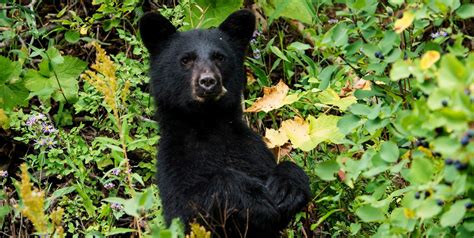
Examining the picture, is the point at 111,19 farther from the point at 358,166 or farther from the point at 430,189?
the point at 430,189

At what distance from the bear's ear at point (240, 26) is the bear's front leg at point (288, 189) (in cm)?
101

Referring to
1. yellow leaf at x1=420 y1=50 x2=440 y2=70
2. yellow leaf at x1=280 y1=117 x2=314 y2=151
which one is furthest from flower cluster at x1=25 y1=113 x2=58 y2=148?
yellow leaf at x1=420 y1=50 x2=440 y2=70

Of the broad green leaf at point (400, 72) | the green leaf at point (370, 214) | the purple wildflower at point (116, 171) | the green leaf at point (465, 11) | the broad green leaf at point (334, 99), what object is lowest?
the purple wildflower at point (116, 171)

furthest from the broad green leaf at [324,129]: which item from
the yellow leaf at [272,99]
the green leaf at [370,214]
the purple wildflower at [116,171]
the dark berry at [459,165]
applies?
the dark berry at [459,165]

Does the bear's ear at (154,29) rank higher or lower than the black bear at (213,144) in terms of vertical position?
higher

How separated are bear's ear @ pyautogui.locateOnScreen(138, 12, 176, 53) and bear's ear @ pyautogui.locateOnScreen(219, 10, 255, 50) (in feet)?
1.24

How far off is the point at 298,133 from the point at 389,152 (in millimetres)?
1961

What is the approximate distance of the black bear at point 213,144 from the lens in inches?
205

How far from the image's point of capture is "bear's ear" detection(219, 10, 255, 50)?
6.07m

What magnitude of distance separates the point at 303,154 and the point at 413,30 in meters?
1.77

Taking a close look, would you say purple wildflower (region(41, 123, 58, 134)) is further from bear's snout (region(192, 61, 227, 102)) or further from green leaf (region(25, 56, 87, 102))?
bear's snout (region(192, 61, 227, 102))

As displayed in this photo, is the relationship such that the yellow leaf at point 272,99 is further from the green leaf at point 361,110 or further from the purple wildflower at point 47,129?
the green leaf at point 361,110

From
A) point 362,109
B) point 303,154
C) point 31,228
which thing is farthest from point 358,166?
point 31,228

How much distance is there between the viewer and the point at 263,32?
7.88 metres
